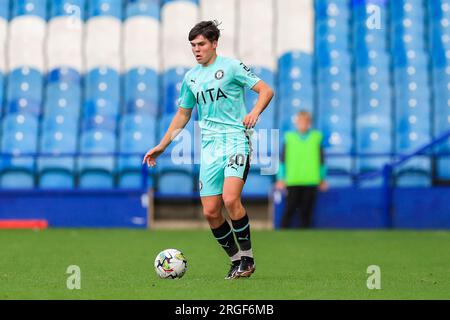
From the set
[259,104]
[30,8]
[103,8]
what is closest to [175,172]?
[103,8]

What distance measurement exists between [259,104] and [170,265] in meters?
1.26

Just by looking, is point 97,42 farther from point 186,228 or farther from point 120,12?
point 186,228

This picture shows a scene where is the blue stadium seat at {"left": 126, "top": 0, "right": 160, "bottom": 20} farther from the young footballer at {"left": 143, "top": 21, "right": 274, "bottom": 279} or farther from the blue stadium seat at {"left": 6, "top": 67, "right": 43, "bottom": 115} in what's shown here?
the young footballer at {"left": 143, "top": 21, "right": 274, "bottom": 279}

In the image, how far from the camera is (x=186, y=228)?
15445 mm

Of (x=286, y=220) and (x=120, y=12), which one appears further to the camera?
(x=120, y=12)

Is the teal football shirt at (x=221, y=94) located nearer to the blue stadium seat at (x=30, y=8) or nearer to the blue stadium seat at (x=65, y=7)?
the blue stadium seat at (x=65, y=7)

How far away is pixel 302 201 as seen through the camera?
1469 cm

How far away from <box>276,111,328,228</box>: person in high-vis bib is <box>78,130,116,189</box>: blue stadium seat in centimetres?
313

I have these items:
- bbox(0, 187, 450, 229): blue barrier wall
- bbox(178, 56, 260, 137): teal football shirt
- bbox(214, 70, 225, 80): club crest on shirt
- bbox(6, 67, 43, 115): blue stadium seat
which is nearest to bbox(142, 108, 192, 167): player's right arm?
bbox(178, 56, 260, 137): teal football shirt

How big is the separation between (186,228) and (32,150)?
319 cm

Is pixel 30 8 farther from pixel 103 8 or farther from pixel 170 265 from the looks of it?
pixel 170 265

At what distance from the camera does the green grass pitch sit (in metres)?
5.97

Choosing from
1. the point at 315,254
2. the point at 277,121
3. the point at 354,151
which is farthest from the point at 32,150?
the point at 315,254

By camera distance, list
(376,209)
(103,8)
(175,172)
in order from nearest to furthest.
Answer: (376,209), (175,172), (103,8)
